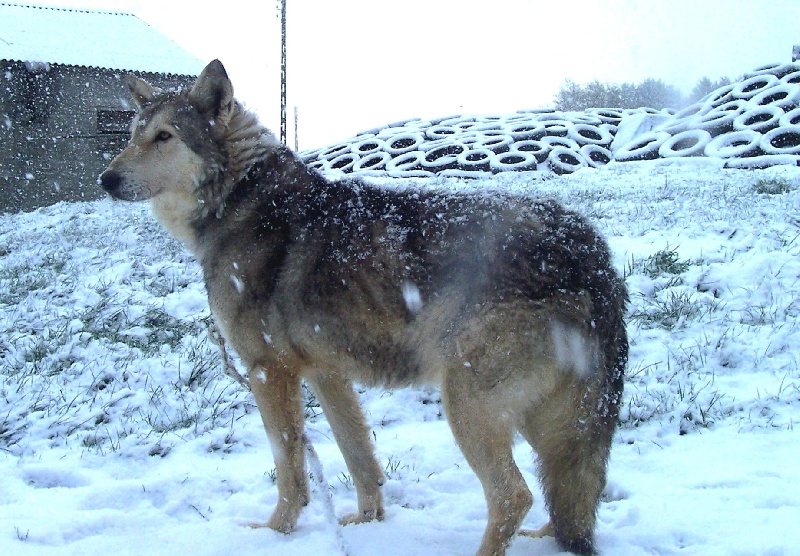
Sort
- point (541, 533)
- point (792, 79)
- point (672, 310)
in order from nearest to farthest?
point (541, 533), point (672, 310), point (792, 79)

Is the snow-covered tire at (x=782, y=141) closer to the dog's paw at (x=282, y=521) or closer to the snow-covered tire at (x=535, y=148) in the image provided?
the snow-covered tire at (x=535, y=148)

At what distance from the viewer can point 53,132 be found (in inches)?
832

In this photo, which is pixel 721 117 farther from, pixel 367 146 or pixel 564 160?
pixel 367 146

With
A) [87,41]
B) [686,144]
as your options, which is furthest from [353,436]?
[87,41]

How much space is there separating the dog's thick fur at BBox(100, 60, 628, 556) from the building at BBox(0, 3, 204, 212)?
18.3 meters

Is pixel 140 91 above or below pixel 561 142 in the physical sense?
above

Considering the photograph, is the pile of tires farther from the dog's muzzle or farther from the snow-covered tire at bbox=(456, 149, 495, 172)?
the dog's muzzle

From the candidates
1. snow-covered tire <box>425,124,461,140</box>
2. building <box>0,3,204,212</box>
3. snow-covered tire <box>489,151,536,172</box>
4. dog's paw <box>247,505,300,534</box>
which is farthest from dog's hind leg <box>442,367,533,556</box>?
building <box>0,3,204,212</box>

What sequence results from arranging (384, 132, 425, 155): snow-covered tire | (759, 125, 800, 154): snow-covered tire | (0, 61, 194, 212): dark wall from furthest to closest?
(0, 61, 194, 212): dark wall → (384, 132, 425, 155): snow-covered tire → (759, 125, 800, 154): snow-covered tire

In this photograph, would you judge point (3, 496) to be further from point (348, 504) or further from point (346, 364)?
point (346, 364)

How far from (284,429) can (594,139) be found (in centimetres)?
1466

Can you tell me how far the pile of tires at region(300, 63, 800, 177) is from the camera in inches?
523

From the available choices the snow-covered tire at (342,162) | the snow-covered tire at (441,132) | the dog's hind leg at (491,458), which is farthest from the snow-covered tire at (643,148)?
the dog's hind leg at (491,458)

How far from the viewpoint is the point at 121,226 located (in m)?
10.2
